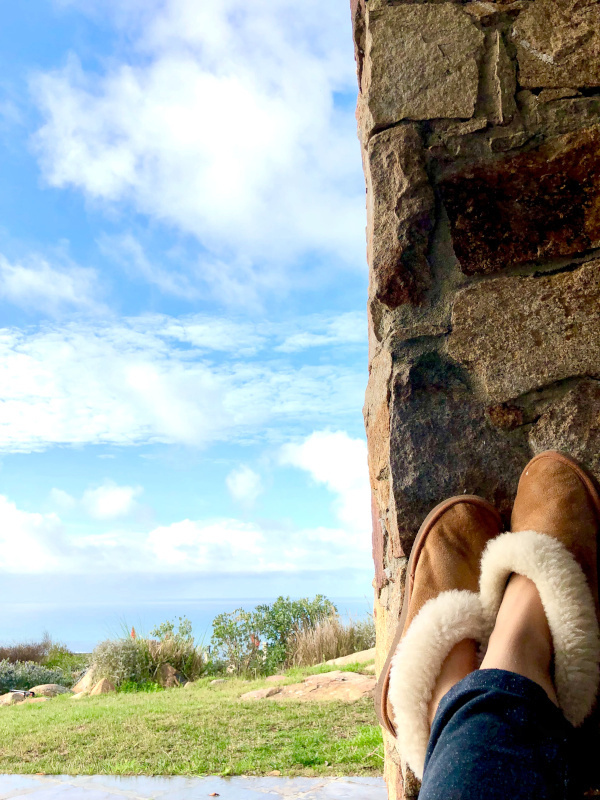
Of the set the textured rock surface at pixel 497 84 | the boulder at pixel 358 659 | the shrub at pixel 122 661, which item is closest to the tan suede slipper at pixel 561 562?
the textured rock surface at pixel 497 84

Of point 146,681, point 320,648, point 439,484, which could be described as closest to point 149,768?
point 439,484

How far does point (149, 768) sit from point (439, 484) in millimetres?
1888

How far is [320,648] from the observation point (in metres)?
6.50

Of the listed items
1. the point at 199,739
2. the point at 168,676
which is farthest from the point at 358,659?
the point at 199,739

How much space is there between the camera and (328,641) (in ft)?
21.4

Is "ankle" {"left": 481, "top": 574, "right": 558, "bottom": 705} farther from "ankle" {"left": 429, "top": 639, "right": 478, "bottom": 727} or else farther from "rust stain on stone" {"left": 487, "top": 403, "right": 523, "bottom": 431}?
"rust stain on stone" {"left": 487, "top": 403, "right": 523, "bottom": 431}

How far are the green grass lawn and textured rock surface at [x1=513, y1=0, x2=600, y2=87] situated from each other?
221 cm

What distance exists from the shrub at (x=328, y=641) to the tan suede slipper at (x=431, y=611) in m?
5.66

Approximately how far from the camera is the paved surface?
1919 mm

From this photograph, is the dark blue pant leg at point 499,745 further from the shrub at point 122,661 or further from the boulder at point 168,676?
the shrub at point 122,661

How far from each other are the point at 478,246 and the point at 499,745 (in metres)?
0.89

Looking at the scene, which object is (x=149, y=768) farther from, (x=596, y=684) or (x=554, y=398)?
(x=554, y=398)

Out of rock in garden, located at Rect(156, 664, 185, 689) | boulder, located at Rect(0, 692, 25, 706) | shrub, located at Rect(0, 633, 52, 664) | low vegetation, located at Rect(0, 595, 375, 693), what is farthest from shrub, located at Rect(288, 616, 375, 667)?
shrub, located at Rect(0, 633, 52, 664)

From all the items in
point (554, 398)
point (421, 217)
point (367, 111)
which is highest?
point (367, 111)
